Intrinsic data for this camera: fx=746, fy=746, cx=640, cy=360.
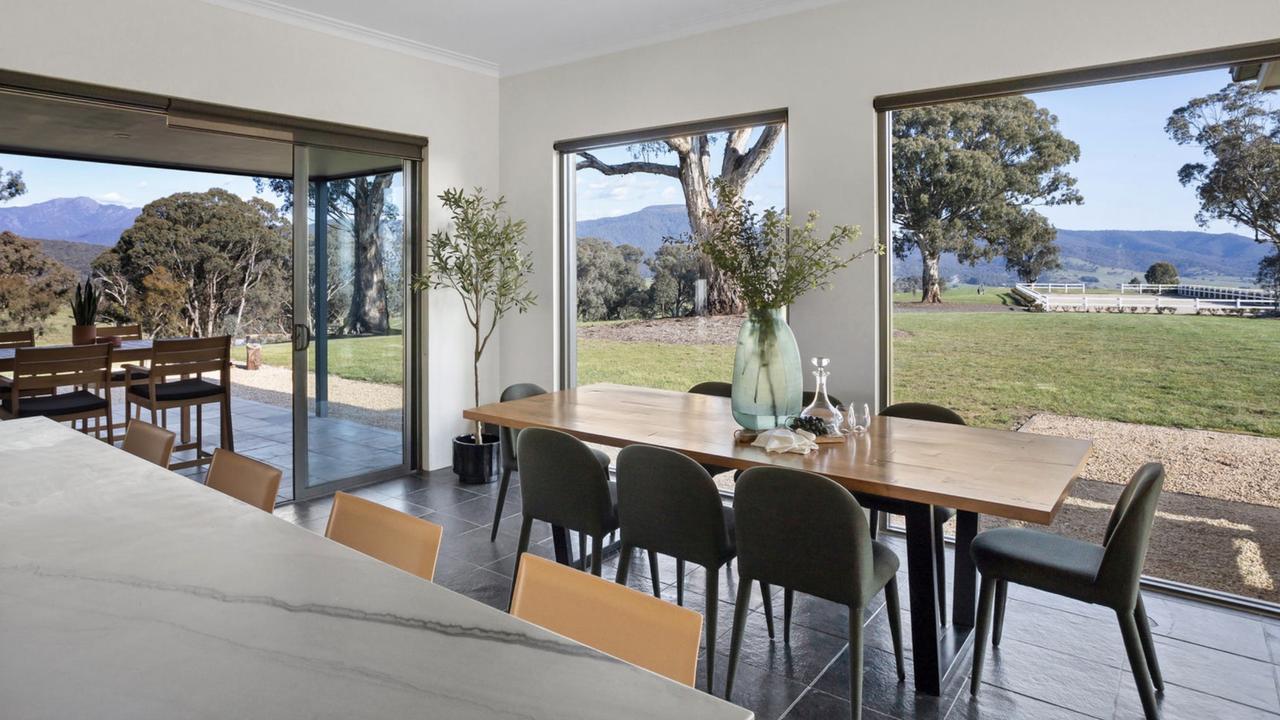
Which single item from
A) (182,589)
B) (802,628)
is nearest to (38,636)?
(182,589)

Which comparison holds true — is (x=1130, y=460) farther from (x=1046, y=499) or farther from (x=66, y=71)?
(x=66, y=71)

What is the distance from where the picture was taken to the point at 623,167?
530cm

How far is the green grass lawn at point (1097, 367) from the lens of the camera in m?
3.25

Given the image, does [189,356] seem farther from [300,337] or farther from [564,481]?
[564,481]

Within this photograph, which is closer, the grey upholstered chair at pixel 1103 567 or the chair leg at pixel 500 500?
the grey upholstered chair at pixel 1103 567

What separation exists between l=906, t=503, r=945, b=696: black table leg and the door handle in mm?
3827

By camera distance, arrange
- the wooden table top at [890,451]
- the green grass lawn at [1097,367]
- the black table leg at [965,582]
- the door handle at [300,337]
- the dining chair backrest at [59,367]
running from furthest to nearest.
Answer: the door handle at [300,337], the dining chair backrest at [59,367], the green grass lawn at [1097,367], the black table leg at [965,582], the wooden table top at [890,451]

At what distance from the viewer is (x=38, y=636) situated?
94cm

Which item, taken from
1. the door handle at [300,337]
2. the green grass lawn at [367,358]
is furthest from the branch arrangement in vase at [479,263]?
the door handle at [300,337]

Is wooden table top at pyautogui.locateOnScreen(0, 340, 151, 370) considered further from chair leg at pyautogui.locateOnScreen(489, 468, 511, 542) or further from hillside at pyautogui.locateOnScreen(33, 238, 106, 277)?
hillside at pyautogui.locateOnScreen(33, 238, 106, 277)

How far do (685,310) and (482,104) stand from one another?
2.24 metres

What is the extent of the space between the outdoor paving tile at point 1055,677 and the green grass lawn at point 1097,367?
4.47 feet

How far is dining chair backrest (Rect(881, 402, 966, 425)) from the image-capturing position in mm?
3273

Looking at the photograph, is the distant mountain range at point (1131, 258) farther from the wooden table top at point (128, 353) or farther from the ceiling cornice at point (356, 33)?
the wooden table top at point (128, 353)
